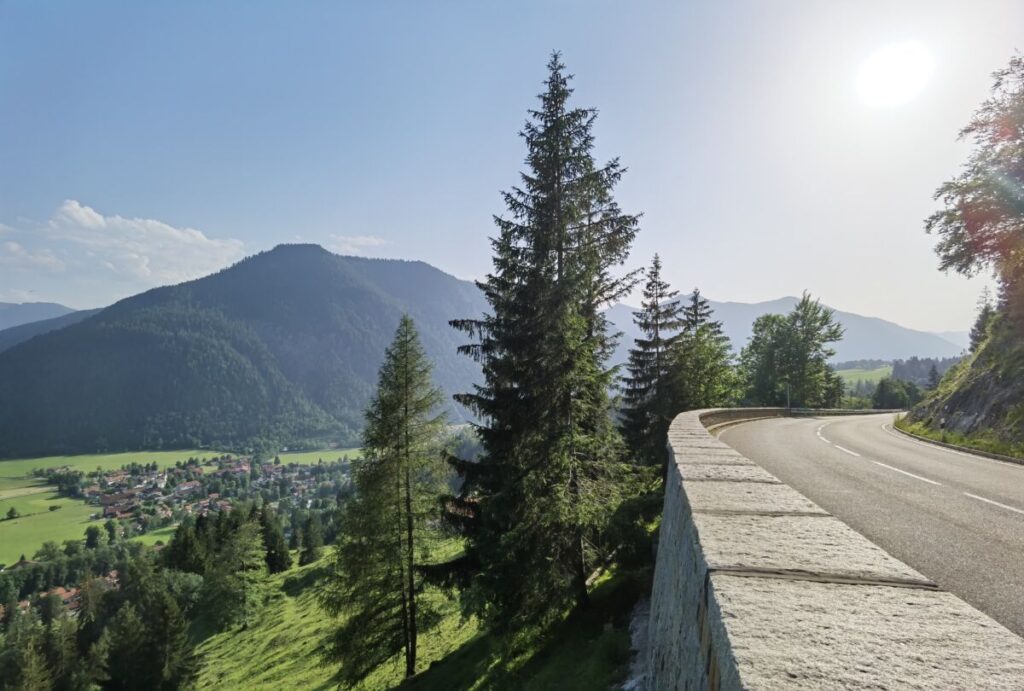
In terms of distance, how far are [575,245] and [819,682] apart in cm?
1344

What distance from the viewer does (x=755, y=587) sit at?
6.51 ft

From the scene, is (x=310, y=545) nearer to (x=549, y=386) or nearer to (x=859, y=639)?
(x=549, y=386)

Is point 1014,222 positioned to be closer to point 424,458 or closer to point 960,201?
point 960,201

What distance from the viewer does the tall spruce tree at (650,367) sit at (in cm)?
2403

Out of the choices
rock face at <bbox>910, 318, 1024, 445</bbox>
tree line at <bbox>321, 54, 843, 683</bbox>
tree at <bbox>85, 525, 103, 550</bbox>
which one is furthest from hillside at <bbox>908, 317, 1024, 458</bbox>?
tree at <bbox>85, 525, 103, 550</bbox>

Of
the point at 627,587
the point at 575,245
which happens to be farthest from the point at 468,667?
the point at 575,245

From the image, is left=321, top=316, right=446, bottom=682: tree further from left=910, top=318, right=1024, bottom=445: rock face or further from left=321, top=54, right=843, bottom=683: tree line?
left=910, top=318, right=1024, bottom=445: rock face

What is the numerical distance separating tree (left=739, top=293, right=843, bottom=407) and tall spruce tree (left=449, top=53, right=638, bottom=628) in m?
43.2

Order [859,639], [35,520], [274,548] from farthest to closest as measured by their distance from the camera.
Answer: [35,520], [274,548], [859,639]

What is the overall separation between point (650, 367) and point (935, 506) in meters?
18.6

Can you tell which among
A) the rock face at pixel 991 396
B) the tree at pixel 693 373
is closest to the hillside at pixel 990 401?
the rock face at pixel 991 396

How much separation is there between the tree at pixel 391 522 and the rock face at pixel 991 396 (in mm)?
19970

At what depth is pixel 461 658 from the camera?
1706cm

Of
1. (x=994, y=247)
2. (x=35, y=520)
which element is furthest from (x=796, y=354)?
(x=35, y=520)
